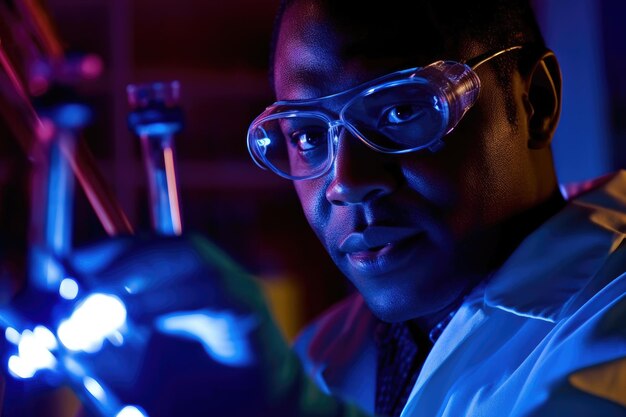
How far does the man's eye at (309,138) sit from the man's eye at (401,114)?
0.15m

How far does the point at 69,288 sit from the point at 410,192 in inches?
22.8

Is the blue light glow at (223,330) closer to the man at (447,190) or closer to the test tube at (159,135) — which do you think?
the test tube at (159,135)

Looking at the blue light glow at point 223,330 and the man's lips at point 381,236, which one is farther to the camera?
the man's lips at point 381,236

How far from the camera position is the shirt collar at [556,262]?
1.09m

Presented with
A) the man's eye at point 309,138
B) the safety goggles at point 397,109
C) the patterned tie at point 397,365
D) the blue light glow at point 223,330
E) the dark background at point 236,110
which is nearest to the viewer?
the blue light glow at point 223,330

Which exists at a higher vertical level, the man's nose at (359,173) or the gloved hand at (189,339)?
the man's nose at (359,173)

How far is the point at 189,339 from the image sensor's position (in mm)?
979

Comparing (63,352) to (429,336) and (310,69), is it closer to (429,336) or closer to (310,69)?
(310,69)

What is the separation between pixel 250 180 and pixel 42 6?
244 cm

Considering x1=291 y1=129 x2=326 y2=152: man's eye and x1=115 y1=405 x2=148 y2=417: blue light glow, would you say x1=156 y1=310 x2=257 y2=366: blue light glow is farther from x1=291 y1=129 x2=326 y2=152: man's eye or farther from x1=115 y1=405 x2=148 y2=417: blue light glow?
x1=291 y1=129 x2=326 y2=152: man's eye

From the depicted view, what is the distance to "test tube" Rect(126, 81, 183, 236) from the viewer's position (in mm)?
972

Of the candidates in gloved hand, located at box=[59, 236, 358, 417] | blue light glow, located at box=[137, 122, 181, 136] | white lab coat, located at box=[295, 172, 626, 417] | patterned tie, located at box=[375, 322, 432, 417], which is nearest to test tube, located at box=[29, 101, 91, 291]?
gloved hand, located at box=[59, 236, 358, 417]

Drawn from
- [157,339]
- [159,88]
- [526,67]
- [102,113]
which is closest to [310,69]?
[159,88]

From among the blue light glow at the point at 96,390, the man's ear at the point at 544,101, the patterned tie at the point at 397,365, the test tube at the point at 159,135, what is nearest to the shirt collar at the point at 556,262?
the man's ear at the point at 544,101
